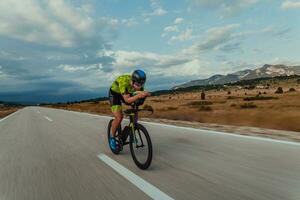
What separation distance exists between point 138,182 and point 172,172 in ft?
2.44

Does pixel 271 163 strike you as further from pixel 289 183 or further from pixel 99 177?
pixel 99 177

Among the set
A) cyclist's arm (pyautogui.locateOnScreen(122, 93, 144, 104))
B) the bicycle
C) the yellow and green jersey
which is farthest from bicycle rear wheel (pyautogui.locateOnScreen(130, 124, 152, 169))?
the yellow and green jersey

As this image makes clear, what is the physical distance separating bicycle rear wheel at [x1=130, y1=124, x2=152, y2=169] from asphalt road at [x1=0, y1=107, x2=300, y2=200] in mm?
171

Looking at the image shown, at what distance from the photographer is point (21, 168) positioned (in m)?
6.95

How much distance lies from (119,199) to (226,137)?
5.45 meters

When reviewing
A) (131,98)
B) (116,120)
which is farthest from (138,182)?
(116,120)

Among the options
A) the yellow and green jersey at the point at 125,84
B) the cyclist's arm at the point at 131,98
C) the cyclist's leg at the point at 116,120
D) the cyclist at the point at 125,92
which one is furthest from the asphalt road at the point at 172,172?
the yellow and green jersey at the point at 125,84

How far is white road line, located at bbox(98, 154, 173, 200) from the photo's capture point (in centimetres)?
447

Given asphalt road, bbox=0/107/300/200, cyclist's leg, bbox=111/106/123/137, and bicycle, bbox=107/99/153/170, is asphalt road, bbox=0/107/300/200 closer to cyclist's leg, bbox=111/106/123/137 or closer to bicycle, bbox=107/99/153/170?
bicycle, bbox=107/99/153/170

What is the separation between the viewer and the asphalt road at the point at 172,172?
15.1 ft

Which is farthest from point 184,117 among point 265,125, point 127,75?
point 127,75

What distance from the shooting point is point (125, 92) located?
21.1 feet

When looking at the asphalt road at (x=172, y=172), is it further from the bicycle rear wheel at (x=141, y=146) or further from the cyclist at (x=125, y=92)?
the cyclist at (x=125, y=92)

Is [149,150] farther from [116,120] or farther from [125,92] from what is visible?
[116,120]
